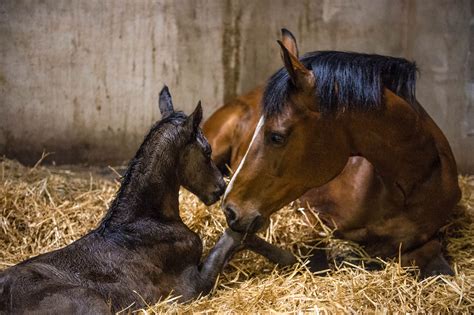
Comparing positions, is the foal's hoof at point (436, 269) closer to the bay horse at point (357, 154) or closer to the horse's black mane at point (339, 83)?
the bay horse at point (357, 154)

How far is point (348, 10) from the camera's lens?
264 inches

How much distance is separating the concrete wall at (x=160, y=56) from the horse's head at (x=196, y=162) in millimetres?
2520

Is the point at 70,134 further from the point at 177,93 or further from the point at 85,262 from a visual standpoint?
the point at 85,262

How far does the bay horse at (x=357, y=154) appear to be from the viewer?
4059 mm

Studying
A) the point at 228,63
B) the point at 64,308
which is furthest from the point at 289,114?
the point at 228,63

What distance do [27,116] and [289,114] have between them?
11.7 feet

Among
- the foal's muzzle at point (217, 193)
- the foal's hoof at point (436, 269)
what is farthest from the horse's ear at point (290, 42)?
the foal's hoof at point (436, 269)

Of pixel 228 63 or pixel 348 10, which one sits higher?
pixel 348 10

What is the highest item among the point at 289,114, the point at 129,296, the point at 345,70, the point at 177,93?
the point at 345,70

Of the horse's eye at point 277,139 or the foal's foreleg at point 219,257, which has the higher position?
the horse's eye at point 277,139

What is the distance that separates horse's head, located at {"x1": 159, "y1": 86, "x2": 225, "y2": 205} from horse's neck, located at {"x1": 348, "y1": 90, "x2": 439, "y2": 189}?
2.78 feet

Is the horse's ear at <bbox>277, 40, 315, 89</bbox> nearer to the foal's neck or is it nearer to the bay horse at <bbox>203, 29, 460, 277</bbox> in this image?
the bay horse at <bbox>203, 29, 460, 277</bbox>

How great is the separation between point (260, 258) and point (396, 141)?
1.17 m

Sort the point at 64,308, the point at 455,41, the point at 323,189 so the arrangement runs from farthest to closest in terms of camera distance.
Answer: the point at 455,41, the point at 323,189, the point at 64,308
